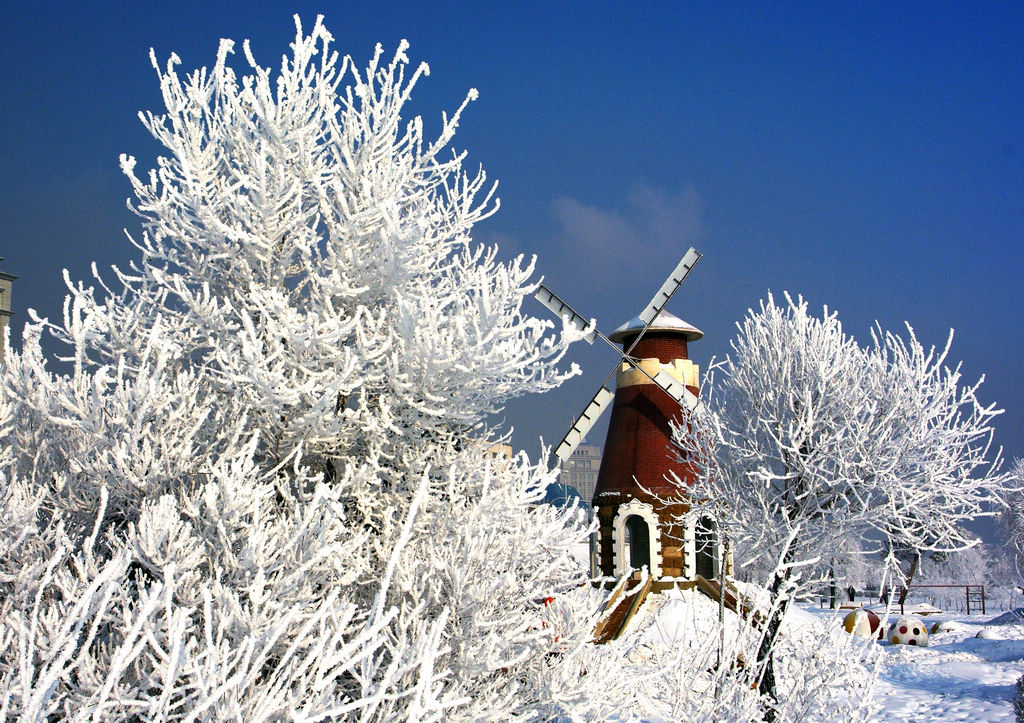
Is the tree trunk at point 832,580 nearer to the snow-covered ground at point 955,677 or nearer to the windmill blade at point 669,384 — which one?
the snow-covered ground at point 955,677

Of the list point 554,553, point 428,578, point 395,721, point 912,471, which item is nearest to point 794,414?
point 912,471

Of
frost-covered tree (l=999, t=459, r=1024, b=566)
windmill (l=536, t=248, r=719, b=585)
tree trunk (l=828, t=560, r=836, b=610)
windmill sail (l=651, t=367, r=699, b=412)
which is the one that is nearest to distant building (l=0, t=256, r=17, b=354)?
windmill (l=536, t=248, r=719, b=585)

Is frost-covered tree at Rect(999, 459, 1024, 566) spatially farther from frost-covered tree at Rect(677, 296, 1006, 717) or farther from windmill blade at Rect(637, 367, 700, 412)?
frost-covered tree at Rect(677, 296, 1006, 717)

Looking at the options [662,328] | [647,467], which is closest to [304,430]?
[647,467]

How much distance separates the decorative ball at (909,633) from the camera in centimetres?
1989

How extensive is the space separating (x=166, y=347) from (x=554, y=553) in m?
2.77

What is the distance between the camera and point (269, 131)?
5.73 m

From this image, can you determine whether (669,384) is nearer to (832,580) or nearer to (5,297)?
(832,580)

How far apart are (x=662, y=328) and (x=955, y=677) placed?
9709 mm

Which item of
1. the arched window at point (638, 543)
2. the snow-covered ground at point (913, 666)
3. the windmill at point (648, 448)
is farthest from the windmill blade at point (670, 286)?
the snow-covered ground at point (913, 666)

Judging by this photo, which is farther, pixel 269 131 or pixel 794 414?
pixel 794 414

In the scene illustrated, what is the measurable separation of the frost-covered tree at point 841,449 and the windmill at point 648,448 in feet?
17.3

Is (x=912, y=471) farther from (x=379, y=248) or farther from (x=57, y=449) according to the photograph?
(x=57, y=449)

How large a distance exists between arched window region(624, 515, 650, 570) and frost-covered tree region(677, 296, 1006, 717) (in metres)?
6.42
